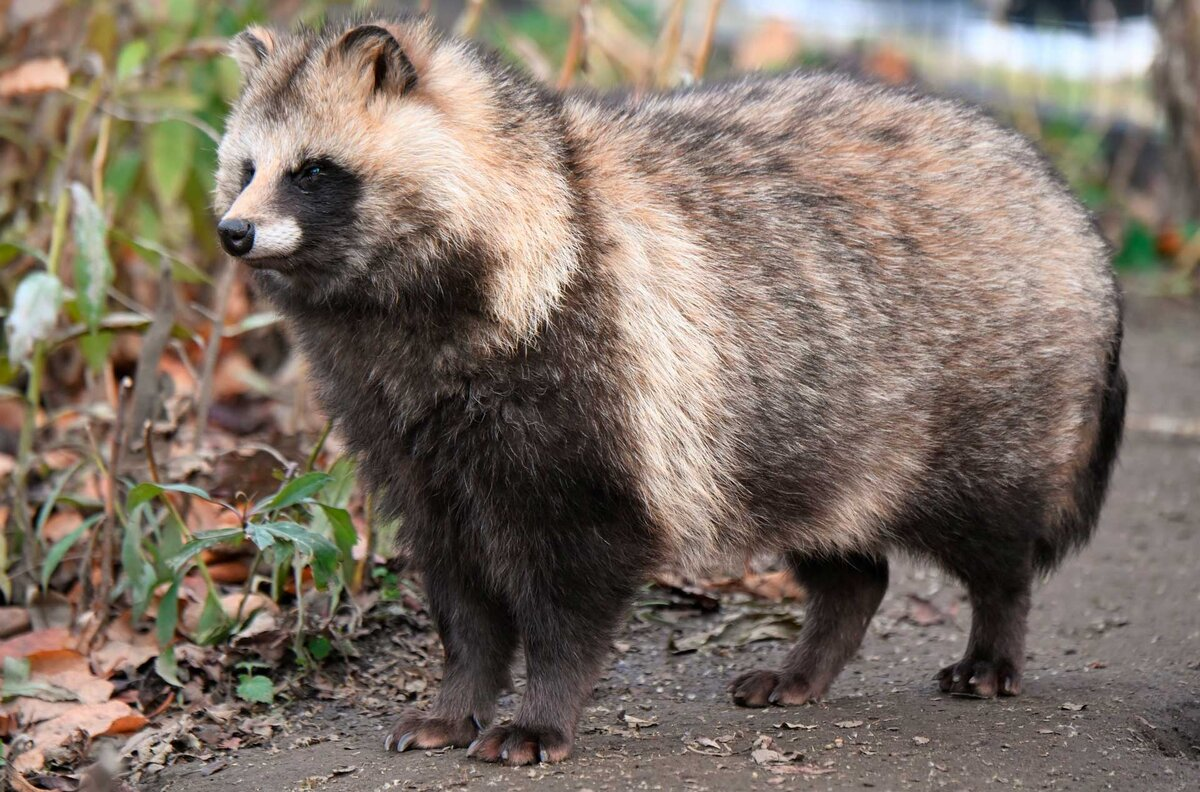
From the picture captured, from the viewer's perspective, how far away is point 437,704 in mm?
4375

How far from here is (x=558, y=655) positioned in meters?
4.12

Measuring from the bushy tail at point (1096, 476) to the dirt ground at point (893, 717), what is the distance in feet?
1.43

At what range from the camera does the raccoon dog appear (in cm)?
389

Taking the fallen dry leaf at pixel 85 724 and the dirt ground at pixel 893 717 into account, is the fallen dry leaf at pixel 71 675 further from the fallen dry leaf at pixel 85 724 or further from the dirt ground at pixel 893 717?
the dirt ground at pixel 893 717

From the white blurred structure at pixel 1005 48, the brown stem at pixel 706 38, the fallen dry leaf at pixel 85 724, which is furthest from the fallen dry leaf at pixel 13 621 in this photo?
the white blurred structure at pixel 1005 48

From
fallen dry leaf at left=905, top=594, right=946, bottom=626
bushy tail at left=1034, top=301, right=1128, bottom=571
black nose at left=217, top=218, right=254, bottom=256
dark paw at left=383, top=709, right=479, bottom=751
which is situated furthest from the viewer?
fallen dry leaf at left=905, top=594, right=946, bottom=626

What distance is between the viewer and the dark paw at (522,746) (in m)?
4.08

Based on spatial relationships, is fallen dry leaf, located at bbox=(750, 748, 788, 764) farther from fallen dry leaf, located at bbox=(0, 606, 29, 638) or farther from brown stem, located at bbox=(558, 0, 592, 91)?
brown stem, located at bbox=(558, 0, 592, 91)

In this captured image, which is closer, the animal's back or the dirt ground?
the dirt ground

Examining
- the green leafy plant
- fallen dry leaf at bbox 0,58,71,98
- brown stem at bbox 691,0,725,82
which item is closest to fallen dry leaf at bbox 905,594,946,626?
the green leafy plant

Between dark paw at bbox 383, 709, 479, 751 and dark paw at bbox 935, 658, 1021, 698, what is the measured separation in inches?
61.2

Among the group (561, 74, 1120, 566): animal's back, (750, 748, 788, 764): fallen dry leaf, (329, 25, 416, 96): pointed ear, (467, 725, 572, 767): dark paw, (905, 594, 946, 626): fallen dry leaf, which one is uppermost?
(329, 25, 416, 96): pointed ear

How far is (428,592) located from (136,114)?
Answer: 3218 mm

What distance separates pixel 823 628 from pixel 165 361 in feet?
11.2
